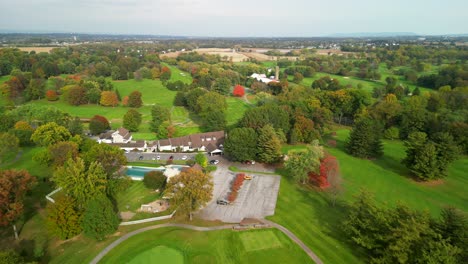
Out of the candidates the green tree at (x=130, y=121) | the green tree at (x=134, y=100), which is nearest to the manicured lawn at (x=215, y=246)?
the green tree at (x=130, y=121)

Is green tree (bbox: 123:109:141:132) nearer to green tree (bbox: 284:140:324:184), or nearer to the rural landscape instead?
the rural landscape

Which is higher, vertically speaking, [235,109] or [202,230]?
[235,109]

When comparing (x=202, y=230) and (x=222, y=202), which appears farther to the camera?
(x=222, y=202)

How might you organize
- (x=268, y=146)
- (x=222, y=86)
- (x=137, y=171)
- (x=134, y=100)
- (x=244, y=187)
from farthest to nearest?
(x=222, y=86)
(x=134, y=100)
(x=268, y=146)
(x=137, y=171)
(x=244, y=187)

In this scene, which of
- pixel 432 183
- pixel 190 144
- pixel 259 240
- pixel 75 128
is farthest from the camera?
pixel 75 128

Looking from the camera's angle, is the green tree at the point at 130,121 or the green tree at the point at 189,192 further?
the green tree at the point at 130,121

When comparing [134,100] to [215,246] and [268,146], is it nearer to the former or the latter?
[268,146]

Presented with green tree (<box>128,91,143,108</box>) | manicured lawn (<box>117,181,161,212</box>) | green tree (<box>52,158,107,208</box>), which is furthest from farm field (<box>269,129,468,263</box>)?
green tree (<box>128,91,143,108</box>)

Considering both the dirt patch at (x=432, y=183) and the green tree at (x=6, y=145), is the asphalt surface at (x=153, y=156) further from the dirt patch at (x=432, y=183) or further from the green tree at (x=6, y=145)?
the dirt patch at (x=432, y=183)

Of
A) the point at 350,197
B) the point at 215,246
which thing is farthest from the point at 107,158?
the point at 350,197
